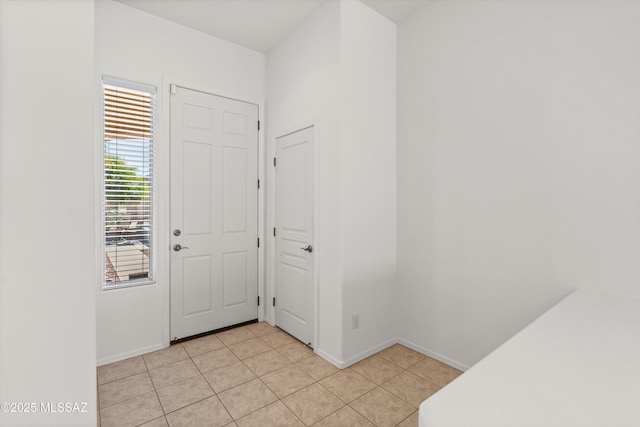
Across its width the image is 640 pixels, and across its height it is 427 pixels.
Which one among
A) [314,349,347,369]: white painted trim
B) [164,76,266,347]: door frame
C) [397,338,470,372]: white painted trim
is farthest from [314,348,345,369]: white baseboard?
[164,76,266,347]: door frame

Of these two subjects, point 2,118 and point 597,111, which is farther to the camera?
point 597,111

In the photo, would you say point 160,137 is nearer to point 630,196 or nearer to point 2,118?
point 2,118

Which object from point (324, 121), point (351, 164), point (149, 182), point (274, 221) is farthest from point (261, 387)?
point (324, 121)

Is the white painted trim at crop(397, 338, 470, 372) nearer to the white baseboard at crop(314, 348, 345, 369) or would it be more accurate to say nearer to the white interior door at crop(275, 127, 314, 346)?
the white baseboard at crop(314, 348, 345, 369)

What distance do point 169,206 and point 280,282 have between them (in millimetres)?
1352

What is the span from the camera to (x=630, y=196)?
1.67m

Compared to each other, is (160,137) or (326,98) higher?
(326,98)

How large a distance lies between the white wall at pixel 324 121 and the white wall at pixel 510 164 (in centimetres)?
73

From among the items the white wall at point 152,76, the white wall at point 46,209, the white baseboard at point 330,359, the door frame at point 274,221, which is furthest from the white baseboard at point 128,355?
the white wall at point 46,209

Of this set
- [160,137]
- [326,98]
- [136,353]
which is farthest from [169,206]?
[326,98]

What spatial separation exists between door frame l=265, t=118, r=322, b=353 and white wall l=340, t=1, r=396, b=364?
32 centimetres

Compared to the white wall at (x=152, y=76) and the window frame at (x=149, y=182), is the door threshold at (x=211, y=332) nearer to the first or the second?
the white wall at (x=152, y=76)

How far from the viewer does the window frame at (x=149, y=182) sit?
2.55 m

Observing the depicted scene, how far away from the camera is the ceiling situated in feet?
8.61
